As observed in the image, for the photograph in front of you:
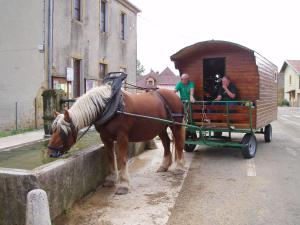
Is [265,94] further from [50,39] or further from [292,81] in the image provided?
[292,81]

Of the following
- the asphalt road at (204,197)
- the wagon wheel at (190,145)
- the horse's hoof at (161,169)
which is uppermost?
the wagon wheel at (190,145)

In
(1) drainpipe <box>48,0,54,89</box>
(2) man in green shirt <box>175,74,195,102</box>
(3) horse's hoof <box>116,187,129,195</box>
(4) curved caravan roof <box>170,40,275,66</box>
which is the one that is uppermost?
(1) drainpipe <box>48,0,54,89</box>

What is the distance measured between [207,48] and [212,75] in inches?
42.2

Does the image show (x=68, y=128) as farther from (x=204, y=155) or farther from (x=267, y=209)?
(x=204, y=155)

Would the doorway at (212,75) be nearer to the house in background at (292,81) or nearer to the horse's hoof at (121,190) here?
the horse's hoof at (121,190)

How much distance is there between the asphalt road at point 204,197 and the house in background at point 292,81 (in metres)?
45.8

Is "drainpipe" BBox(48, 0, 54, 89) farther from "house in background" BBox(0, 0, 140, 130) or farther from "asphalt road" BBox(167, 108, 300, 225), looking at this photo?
"asphalt road" BBox(167, 108, 300, 225)

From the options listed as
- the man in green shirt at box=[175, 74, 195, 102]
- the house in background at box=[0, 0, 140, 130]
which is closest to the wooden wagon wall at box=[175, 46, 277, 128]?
the man in green shirt at box=[175, 74, 195, 102]

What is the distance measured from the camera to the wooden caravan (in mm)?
8070

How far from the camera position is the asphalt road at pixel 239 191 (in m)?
4.38

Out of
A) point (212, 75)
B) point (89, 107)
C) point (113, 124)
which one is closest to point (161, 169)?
point (113, 124)

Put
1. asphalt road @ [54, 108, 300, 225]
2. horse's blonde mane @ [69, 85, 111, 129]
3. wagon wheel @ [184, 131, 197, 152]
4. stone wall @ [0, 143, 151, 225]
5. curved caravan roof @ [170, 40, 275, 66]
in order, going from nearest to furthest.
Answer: stone wall @ [0, 143, 151, 225]
asphalt road @ [54, 108, 300, 225]
horse's blonde mane @ [69, 85, 111, 129]
curved caravan roof @ [170, 40, 275, 66]
wagon wheel @ [184, 131, 197, 152]

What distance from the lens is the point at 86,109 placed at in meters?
4.95

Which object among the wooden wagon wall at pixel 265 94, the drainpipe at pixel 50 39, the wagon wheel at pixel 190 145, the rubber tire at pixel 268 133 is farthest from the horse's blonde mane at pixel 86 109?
the drainpipe at pixel 50 39
